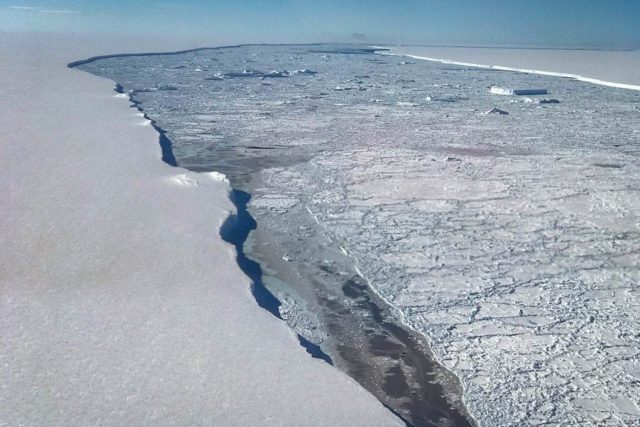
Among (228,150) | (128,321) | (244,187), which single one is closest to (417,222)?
(244,187)

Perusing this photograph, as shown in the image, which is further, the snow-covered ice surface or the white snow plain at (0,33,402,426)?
the snow-covered ice surface

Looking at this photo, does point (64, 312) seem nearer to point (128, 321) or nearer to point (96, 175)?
Result: point (128, 321)

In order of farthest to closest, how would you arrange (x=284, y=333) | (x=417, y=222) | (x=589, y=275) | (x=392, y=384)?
1. (x=417, y=222)
2. (x=589, y=275)
3. (x=284, y=333)
4. (x=392, y=384)

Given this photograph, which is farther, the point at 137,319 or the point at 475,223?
the point at 475,223
